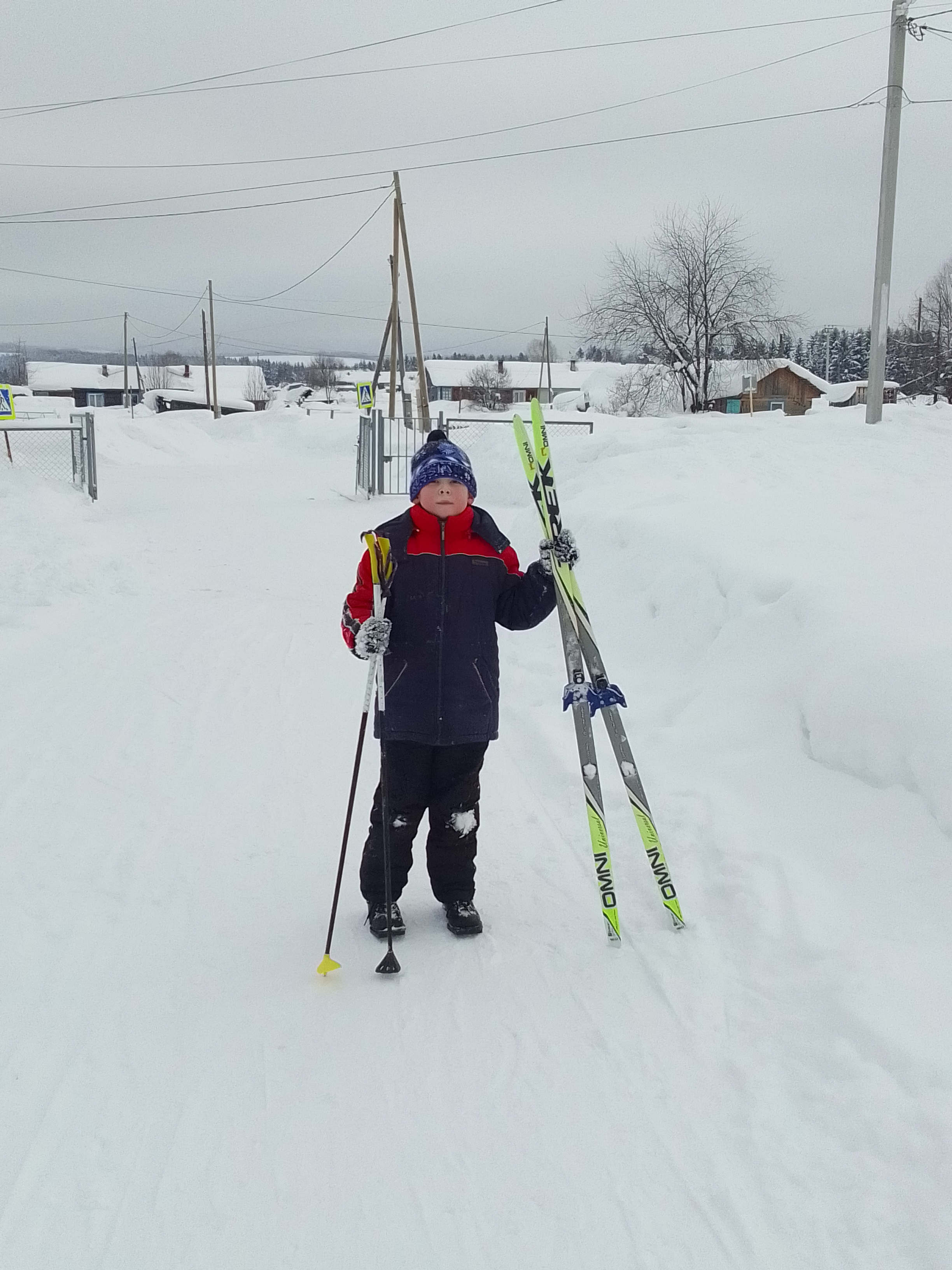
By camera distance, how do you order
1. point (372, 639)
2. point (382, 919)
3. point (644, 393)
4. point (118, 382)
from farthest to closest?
point (118, 382)
point (644, 393)
point (382, 919)
point (372, 639)

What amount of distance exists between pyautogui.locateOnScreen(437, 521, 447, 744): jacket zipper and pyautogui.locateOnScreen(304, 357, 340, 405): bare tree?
8023cm

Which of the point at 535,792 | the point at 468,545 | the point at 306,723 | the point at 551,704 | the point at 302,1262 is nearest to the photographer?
the point at 302,1262

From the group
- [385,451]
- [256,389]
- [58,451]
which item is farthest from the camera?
[256,389]

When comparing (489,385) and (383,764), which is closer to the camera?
(383,764)

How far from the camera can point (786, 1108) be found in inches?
104

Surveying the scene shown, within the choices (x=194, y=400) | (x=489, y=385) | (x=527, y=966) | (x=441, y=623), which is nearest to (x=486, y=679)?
(x=441, y=623)

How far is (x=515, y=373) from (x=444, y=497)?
3922 inches

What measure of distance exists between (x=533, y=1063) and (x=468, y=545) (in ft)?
5.99

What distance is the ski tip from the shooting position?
134 inches

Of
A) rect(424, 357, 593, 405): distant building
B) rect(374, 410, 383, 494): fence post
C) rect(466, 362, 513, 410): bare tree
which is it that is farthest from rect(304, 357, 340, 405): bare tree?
rect(374, 410, 383, 494): fence post

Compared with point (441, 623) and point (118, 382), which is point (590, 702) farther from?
point (118, 382)

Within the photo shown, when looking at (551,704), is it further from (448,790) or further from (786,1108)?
(786,1108)

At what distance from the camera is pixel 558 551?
3.52 m

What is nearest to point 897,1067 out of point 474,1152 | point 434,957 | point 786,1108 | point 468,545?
point 786,1108
